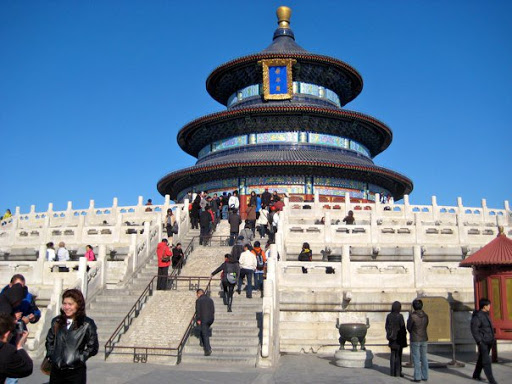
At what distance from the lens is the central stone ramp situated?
11.5 meters

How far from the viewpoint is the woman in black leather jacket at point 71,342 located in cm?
570

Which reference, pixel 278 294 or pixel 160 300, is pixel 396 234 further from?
pixel 160 300

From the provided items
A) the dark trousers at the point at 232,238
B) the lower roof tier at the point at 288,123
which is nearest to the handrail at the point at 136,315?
the dark trousers at the point at 232,238

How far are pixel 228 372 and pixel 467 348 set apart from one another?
5921 mm

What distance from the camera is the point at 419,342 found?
986cm

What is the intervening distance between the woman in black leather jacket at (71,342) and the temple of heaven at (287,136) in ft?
89.0

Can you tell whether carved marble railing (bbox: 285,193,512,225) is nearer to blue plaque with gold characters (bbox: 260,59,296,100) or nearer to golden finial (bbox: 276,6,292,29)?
blue plaque with gold characters (bbox: 260,59,296,100)

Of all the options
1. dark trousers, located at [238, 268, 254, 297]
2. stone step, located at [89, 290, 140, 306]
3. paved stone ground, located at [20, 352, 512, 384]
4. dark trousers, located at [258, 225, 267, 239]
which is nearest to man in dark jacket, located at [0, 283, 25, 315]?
paved stone ground, located at [20, 352, 512, 384]

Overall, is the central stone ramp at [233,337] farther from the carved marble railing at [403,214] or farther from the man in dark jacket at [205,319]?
the carved marble railing at [403,214]

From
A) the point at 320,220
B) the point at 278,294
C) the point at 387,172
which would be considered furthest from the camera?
the point at 387,172

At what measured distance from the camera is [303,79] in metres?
41.3

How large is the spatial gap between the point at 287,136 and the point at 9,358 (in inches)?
1296

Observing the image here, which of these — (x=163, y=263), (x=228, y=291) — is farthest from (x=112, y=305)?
(x=228, y=291)

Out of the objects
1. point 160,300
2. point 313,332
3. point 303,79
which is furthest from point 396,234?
point 303,79
